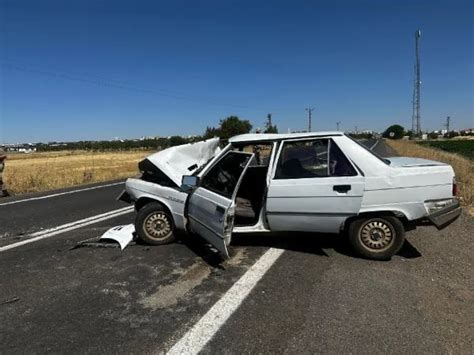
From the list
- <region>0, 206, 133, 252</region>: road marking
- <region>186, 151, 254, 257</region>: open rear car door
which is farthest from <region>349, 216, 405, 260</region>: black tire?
<region>0, 206, 133, 252</region>: road marking

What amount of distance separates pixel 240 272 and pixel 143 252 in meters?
1.60

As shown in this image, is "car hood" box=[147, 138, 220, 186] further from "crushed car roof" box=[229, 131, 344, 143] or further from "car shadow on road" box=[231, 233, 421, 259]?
"car shadow on road" box=[231, 233, 421, 259]

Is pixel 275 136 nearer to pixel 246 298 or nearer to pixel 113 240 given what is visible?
pixel 246 298

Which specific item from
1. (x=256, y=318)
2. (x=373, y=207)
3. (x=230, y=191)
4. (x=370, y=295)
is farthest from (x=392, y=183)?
(x=256, y=318)

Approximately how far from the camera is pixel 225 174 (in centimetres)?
604

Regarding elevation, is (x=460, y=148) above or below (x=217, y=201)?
below

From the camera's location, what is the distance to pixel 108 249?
6164mm

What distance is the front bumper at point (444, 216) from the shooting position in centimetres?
512

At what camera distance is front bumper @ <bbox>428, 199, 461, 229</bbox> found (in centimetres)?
512

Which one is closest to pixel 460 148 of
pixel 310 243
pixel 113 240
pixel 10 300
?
pixel 310 243

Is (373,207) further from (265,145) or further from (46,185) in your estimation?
(46,185)

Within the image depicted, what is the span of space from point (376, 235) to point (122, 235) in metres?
3.59

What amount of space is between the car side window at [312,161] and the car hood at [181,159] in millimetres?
1501

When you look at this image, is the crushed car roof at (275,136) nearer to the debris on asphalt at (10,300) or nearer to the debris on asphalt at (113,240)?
the debris on asphalt at (113,240)
